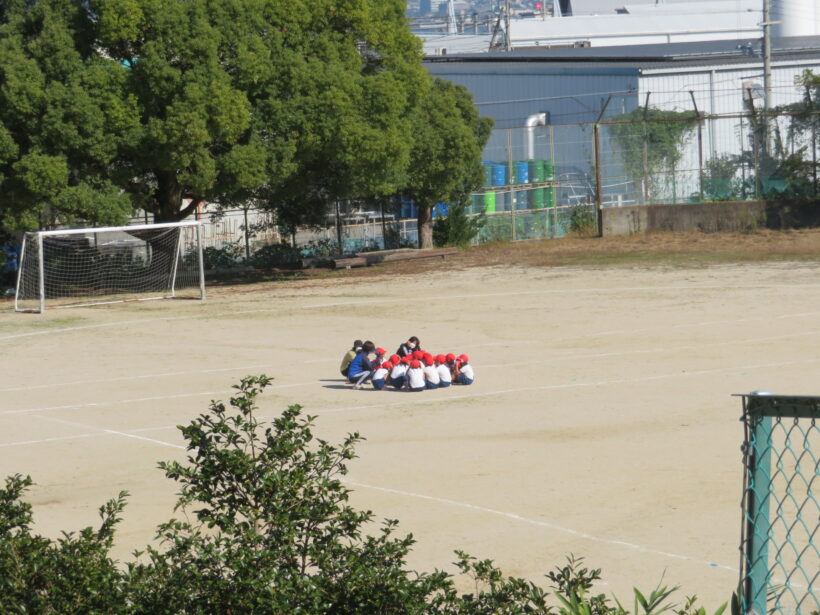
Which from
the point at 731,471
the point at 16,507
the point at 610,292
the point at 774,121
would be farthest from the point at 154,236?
the point at 16,507

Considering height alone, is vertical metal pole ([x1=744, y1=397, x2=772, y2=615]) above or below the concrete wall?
below

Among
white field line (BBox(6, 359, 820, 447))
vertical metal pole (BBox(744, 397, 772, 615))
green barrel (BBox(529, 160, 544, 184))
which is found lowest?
white field line (BBox(6, 359, 820, 447))

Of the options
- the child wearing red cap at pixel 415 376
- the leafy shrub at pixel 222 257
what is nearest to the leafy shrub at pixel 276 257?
the leafy shrub at pixel 222 257

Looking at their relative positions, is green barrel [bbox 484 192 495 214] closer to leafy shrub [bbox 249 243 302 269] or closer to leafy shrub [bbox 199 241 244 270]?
leafy shrub [bbox 249 243 302 269]

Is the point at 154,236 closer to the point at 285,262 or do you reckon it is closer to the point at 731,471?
the point at 285,262

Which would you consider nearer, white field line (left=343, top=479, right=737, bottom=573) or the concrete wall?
white field line (left=343, top=479, right=737, bottom=573)

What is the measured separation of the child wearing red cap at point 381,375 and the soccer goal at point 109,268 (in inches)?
538

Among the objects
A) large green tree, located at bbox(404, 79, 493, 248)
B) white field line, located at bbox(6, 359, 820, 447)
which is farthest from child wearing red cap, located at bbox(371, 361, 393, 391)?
large green tree, located at bbox(404, 79, 493, 248)

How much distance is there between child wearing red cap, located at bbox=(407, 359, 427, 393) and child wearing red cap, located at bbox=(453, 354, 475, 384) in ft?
1.73

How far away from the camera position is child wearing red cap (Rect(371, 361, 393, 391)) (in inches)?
623

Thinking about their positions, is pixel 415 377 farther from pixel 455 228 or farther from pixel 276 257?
pixel 455 228

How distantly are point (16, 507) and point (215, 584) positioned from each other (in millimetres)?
1276

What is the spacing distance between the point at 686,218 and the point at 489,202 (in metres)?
6.71

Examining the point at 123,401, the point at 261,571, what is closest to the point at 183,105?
the point at 123,401
